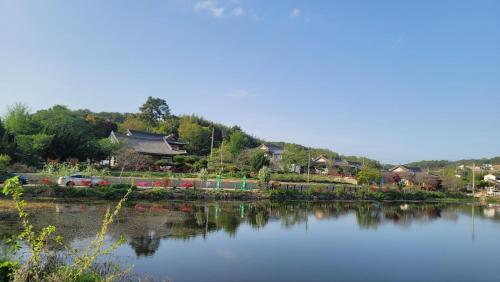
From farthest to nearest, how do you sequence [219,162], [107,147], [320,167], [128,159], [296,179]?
[320,167] < [219,162] < [296,179] < [107,147] < [128,159]

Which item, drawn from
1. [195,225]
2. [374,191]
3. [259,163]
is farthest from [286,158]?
[195,225]

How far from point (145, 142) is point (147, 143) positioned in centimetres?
35

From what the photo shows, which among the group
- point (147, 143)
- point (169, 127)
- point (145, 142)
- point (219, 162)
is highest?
point (169, 127)

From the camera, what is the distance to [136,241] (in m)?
13.0

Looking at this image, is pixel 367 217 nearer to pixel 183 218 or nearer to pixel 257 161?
pixel 183 218

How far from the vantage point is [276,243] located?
15375 millimetres

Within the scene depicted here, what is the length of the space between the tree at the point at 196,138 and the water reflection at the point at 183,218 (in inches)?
1489

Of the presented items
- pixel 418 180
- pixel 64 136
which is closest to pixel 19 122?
pixel 64 136

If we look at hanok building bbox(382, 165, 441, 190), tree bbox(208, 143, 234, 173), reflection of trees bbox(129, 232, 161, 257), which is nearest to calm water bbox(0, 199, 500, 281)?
reflection of trees bbox(129, 232, 161, 257)

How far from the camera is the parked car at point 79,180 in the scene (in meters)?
24.0

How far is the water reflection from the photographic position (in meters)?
13.6

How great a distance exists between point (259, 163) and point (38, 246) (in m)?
40.0

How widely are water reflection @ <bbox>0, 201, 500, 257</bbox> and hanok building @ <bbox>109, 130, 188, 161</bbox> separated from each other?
71.5 ft

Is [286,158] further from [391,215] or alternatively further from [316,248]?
[316,248]
